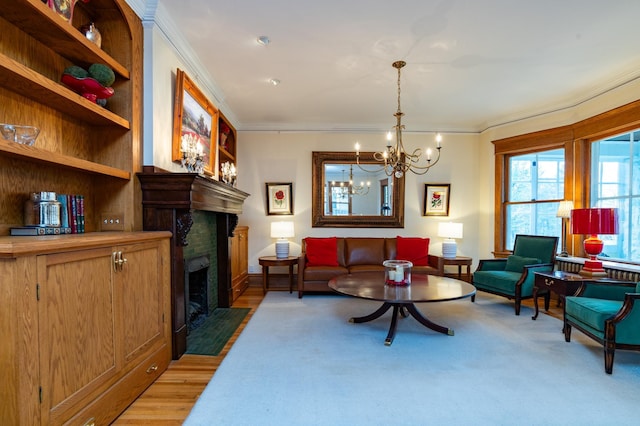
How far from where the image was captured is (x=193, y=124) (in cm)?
321

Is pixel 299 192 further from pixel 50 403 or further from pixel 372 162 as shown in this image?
pixel 50 403

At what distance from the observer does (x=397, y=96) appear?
432 cm

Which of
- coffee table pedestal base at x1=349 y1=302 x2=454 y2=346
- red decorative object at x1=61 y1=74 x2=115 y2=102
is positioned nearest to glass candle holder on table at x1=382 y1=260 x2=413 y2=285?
coffee table pedestal base at x1=349 y1=302 x2=454 y2=346

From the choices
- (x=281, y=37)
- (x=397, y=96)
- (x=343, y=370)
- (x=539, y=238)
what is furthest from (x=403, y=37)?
(x=539, y=238)

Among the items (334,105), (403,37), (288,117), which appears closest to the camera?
(403,37)

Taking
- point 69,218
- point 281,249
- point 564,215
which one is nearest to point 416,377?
point 69,218

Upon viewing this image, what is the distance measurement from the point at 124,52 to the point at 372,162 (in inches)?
157

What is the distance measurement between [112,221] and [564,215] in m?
5.10

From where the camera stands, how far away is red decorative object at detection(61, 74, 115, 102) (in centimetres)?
201

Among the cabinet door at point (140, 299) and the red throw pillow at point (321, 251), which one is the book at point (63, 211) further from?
the red throw pillow at point (321, 251)

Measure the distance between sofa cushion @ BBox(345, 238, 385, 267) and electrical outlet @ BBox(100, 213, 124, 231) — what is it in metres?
3.51

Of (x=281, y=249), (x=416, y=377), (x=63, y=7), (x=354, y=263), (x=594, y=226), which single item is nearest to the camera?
(x=63, y=7)

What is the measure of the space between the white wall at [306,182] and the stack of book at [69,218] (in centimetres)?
346

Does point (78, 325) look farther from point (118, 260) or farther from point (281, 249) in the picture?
point (281, 249)
